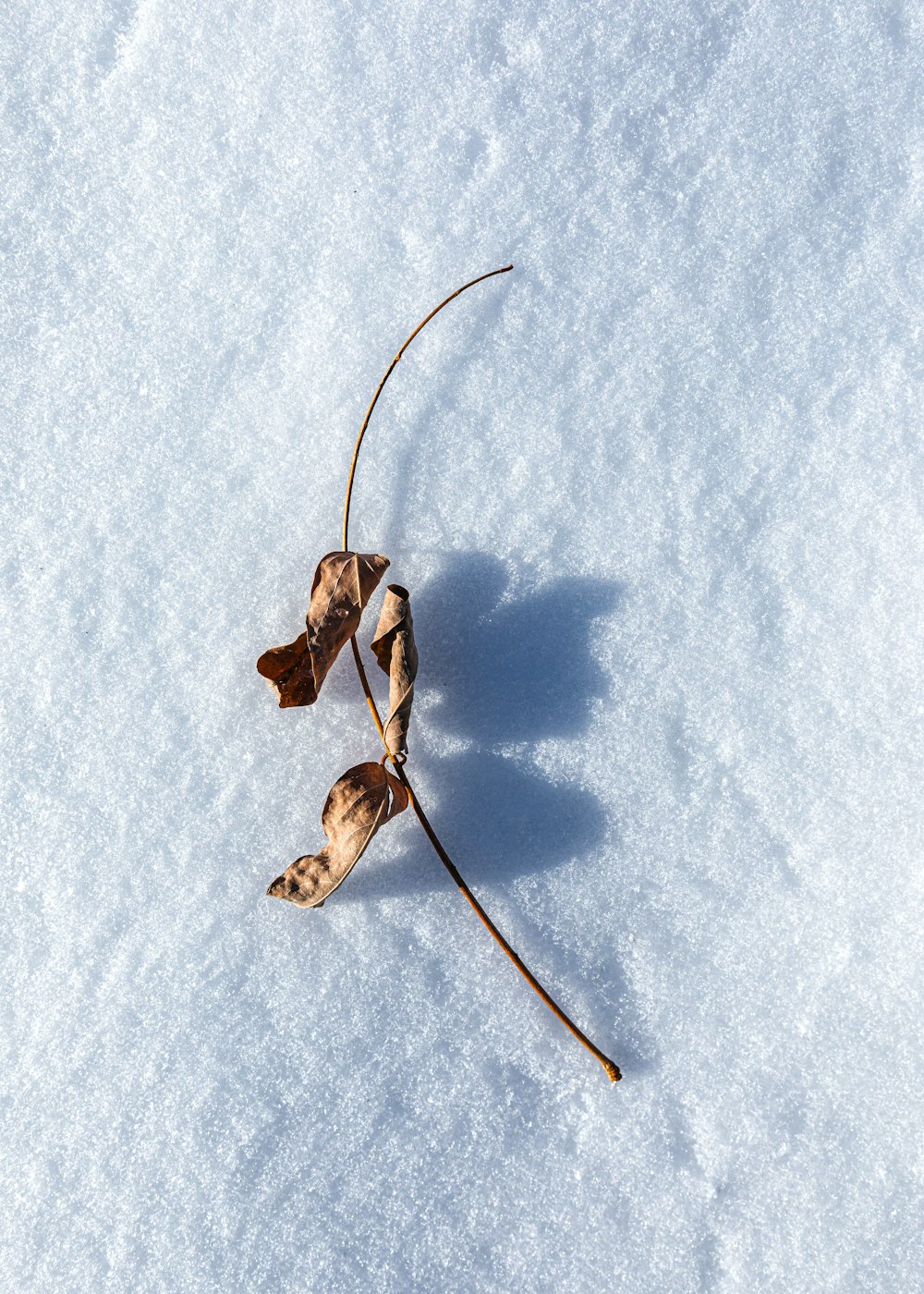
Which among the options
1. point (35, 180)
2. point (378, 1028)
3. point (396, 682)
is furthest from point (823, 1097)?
point (35, 180)

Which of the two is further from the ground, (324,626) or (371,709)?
(324,626)

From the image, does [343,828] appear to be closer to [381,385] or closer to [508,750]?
[508,750]

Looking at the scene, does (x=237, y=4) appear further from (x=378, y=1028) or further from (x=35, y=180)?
(x=378, y=1028)

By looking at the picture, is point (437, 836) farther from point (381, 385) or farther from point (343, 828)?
point (381, 385)

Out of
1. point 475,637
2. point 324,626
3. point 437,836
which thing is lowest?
point 437,836

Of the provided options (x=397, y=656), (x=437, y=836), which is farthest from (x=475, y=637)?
(x=437, y=836)
